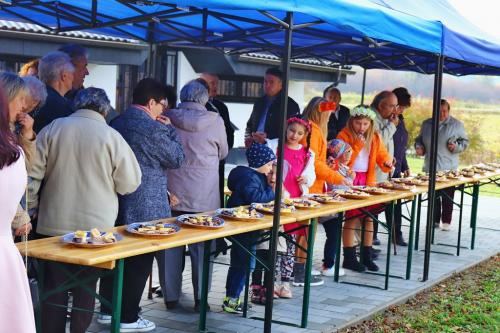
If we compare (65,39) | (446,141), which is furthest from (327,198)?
(65,39)

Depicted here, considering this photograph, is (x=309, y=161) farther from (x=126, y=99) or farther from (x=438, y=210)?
(x=126, y=99)

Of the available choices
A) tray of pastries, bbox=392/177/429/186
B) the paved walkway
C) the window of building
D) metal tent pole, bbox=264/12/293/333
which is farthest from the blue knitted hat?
the window of building

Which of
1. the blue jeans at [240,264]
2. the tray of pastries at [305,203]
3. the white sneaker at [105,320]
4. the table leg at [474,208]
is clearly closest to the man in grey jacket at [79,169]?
the white sneaker at [105,320]

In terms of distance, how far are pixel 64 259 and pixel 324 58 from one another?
6811mm

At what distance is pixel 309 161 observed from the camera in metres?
6.31

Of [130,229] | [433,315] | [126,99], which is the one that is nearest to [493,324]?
[433,315]

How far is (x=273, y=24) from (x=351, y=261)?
342cm

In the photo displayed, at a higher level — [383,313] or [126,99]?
[126,99]

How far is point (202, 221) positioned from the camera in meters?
4.82

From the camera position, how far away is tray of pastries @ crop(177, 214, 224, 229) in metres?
4.75

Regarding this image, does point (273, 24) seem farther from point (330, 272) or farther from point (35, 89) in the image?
point (330, 272)

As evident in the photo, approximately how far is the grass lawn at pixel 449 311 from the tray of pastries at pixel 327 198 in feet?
2.96

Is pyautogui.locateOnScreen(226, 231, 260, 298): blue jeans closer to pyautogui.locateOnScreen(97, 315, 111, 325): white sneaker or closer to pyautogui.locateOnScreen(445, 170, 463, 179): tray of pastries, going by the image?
pyautogui.locateOnScreen(97, 315, 111, 325): white sneaker

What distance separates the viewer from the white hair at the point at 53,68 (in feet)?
17.2
